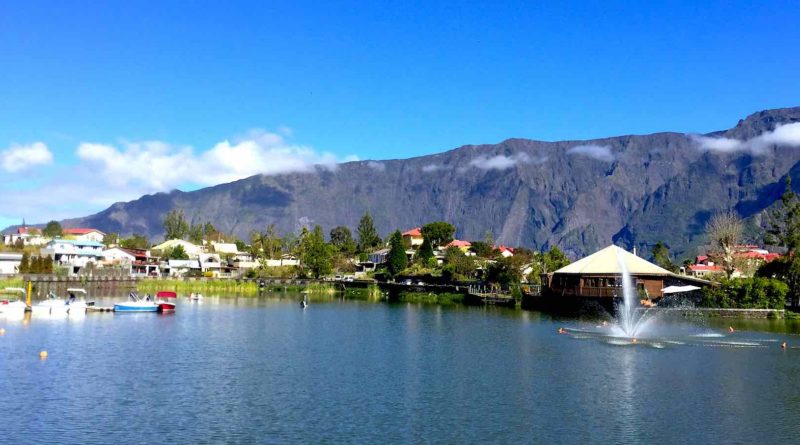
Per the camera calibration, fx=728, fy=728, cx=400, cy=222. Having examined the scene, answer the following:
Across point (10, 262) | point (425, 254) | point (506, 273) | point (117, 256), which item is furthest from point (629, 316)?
point (117, 256)

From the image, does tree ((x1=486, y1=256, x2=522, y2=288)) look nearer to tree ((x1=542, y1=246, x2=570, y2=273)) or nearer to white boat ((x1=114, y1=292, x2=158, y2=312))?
tree ((x1=542, y1=246, x2=570, y2=273))

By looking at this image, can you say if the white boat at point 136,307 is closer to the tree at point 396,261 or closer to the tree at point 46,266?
the tree at point 46,266

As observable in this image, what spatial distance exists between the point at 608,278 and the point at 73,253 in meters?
121

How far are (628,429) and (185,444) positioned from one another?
18.8 meters

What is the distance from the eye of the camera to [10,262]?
140250 mm

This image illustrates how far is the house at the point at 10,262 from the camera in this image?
135050 mm

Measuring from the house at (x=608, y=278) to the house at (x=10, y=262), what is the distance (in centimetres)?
9881

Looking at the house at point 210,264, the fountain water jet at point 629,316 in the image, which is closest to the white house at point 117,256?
the house at point 210,264

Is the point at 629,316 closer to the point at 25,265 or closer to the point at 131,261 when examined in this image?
the point at 25,265

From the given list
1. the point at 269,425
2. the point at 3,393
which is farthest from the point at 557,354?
the point at 3,393

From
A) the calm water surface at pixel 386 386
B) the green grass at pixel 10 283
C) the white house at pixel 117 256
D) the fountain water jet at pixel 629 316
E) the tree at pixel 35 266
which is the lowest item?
the calm water surface at pixel 386 386

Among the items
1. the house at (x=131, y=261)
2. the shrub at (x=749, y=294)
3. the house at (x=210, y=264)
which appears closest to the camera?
the shrub at (x=749, y=294)

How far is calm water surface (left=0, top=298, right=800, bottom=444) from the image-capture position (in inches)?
1228

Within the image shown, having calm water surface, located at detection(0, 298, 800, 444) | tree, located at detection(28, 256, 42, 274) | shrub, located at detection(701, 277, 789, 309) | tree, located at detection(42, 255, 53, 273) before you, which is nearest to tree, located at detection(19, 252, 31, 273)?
tree, located at detection(28, 256, 42, 274)
